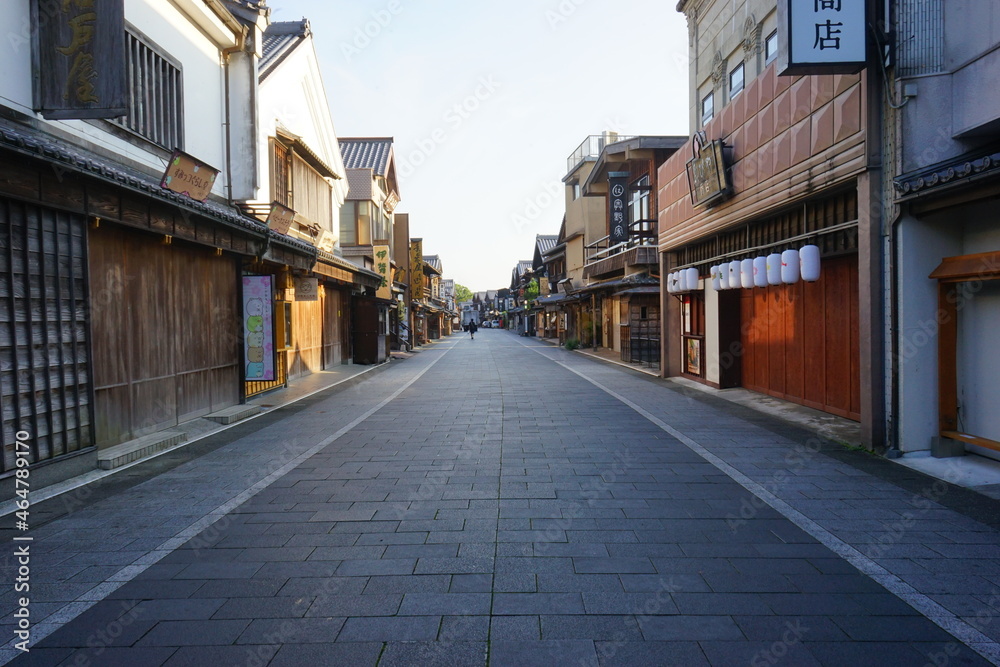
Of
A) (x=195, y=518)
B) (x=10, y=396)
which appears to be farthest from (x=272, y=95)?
(x=195, y=518)

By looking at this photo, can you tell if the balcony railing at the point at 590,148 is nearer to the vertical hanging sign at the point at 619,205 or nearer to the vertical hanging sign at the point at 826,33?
the vertical hanging sign at the point at 619,205

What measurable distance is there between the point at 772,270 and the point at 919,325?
3435 mm

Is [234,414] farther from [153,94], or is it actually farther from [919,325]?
[919,325]

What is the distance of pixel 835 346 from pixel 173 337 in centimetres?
1164

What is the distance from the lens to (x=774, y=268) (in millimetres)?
10992

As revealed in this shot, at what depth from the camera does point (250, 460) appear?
27.1ft

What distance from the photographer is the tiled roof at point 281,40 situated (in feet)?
57.3

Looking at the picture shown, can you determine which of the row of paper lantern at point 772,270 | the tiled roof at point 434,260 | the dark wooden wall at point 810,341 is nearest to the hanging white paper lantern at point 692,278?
the dark wooden wall at point 810,341

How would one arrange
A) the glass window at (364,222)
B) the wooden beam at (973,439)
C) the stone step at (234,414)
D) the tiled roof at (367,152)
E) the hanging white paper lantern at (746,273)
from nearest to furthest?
the wooden beam at (973,439) < the stone step at (234,414) < the hanging white paper lantern at (746,273) < the glass window at (364,222) < the tiled roof at (367,152)

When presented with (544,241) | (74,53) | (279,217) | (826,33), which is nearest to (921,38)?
(826,33)

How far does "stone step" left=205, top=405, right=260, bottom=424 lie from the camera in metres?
11.1

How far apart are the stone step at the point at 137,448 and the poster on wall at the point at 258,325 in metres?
3.62

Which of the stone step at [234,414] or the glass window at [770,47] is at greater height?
the glass window at [770,47]

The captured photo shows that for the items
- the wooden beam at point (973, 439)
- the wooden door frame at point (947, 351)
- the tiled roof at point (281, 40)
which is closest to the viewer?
the wooden beam at point (973, 439)
